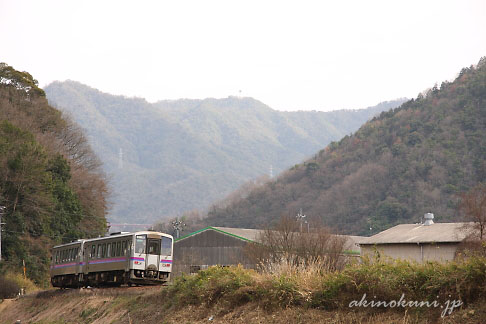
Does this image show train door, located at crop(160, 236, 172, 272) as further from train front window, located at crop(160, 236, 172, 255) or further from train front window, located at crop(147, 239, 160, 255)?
train front window, located at crop(147, 239, 160, 255)

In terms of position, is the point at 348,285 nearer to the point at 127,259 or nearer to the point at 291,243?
the point at 127,259

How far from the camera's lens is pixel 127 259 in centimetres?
3116

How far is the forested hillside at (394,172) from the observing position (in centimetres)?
10662

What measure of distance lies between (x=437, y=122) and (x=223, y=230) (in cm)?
6935

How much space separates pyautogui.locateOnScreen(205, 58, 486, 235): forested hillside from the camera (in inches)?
4198

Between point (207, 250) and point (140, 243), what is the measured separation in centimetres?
3351

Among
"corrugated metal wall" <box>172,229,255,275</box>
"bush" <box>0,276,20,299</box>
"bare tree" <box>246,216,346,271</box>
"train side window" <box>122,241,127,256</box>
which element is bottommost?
"bush" <box>0,276,20,299</box>

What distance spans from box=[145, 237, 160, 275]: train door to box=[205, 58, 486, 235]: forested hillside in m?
72.7

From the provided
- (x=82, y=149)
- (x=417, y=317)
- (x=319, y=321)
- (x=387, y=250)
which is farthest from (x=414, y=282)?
(x=82, y=149)

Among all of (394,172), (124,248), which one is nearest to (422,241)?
(124,248)

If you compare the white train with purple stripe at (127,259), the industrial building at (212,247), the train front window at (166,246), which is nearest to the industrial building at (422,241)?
the industrial building at (212,247)

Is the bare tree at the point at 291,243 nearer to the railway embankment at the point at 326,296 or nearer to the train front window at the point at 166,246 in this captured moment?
the train front window at the point at 166,246

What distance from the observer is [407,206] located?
10738 cm

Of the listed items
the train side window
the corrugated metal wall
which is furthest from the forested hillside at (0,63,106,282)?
the train side window
